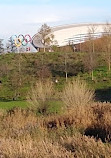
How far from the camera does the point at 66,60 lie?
196ft

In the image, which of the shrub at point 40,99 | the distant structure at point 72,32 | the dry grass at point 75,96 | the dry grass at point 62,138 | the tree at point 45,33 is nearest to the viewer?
the dry grass at point 62,138

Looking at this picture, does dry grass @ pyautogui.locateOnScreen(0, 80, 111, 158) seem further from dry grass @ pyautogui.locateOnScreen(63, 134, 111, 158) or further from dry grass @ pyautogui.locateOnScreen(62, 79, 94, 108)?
dry grass @ pyautogui.locateOnScreen(62, 79, 94, 108)

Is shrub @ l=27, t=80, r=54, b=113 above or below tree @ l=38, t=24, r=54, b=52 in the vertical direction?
below

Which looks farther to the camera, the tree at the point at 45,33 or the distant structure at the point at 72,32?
the distant structure at the point at 72,32

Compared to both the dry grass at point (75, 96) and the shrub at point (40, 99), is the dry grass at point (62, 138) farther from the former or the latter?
the shrub at point (40, 99)

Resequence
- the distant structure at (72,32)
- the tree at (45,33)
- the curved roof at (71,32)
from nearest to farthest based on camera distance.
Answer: the tree at (45,33) < the distant structure at (72,32) < the curved roof at (71,32)

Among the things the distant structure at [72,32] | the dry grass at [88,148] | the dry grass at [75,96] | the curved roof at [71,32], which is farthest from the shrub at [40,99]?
the curved roof at [71,32]

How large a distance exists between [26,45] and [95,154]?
8108cm

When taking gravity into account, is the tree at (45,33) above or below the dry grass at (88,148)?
below

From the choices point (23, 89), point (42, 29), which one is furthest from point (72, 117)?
point (42, 29)

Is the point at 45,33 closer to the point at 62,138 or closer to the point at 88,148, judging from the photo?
the point at 62,138

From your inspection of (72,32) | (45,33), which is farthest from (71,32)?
(45,33)

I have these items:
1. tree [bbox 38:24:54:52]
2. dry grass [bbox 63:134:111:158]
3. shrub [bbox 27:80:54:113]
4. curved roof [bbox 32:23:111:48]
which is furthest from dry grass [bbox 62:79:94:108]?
curved roof [bbox 32:23:111:48]

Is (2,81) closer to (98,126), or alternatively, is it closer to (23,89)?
(23,89)
